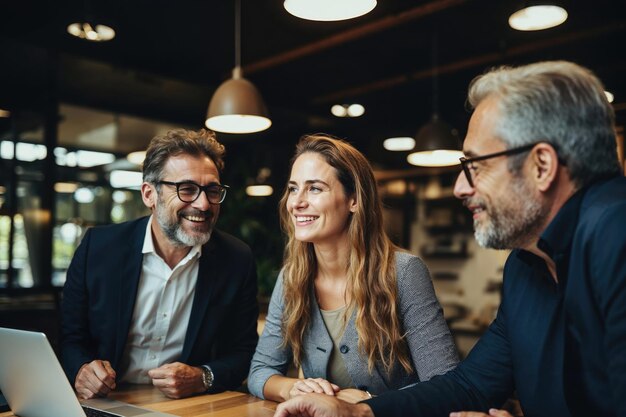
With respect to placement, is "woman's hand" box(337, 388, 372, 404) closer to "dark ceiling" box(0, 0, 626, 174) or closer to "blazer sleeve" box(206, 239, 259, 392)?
"blazer sleeve" box(206, 239, 259, 392)

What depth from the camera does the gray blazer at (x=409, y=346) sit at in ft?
7.09

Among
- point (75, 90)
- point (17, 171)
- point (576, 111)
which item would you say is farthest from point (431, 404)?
point (75, 90)

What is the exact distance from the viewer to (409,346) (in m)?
2.24

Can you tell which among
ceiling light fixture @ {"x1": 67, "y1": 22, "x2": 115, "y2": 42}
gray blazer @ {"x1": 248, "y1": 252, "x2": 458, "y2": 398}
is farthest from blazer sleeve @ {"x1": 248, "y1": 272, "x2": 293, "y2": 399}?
ceiling light fixture @ {"x1": 67, "y1": 22, "x2": 115, "y2": 42}

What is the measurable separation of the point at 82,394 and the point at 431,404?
1.18m

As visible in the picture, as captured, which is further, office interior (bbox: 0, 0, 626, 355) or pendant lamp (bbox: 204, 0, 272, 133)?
office interior (bbox: 0, 0, 626, 355)

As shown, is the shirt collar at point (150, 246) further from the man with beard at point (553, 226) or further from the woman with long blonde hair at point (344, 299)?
the man with beard at point (553, 226)

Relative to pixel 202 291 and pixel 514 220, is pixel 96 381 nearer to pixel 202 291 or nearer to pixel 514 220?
pixel 202 291

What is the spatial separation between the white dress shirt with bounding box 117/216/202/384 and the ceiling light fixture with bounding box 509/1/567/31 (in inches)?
104

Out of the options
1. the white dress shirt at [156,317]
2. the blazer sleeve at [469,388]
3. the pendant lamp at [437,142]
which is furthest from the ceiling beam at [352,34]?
the blazer sleeve at [469,388]

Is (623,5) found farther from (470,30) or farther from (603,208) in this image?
(603,208)

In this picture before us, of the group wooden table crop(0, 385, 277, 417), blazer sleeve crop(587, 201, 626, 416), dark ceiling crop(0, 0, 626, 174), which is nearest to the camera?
blazer sleeve crop(587, 201, 626, 416)

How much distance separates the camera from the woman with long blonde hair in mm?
2207

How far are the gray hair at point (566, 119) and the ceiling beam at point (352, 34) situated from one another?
3664 mm
